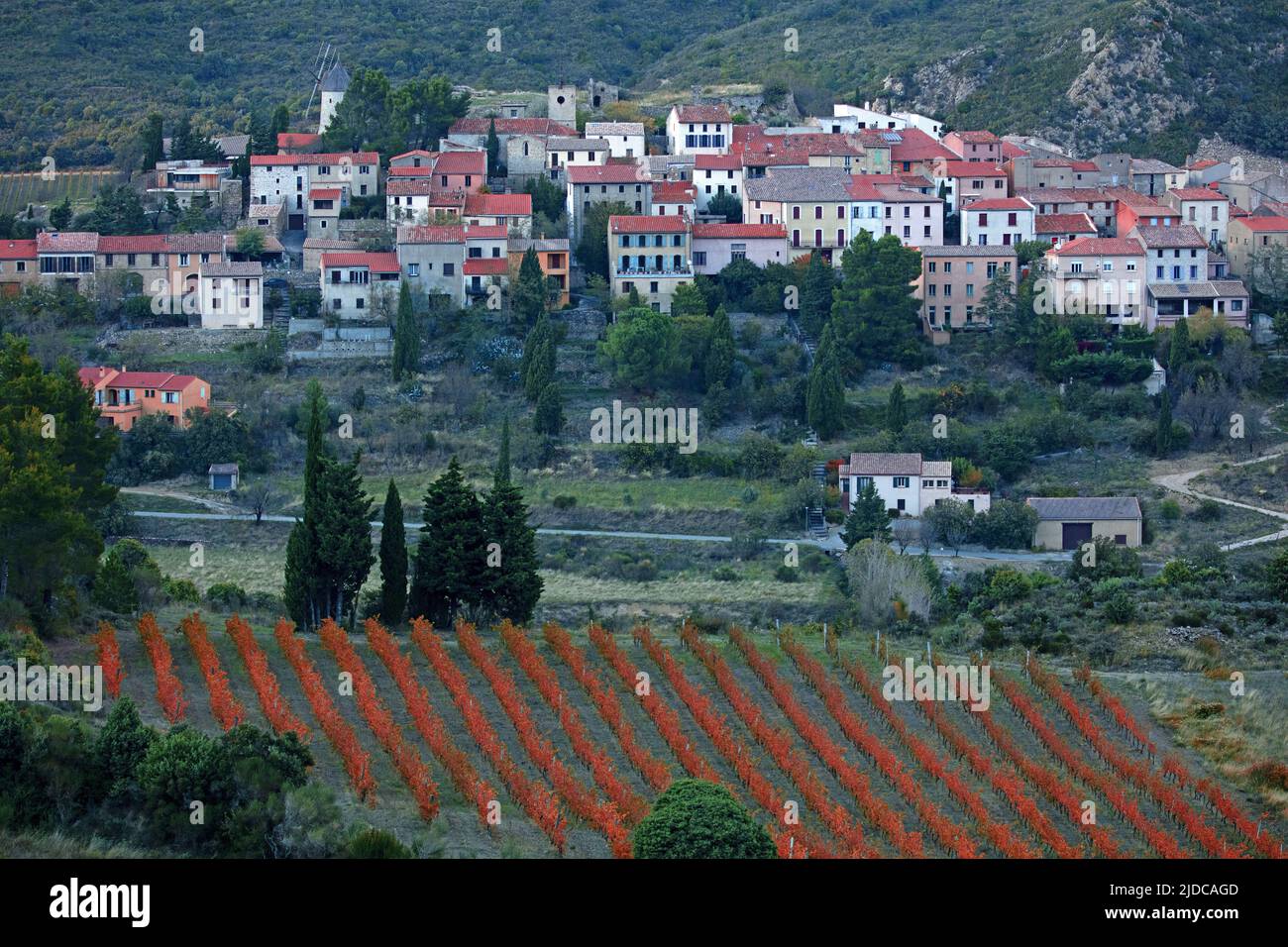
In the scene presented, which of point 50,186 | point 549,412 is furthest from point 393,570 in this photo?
point 50,186

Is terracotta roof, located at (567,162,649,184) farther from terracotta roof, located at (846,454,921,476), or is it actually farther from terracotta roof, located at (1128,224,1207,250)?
terracotta roof, located at (846,454,921,476)

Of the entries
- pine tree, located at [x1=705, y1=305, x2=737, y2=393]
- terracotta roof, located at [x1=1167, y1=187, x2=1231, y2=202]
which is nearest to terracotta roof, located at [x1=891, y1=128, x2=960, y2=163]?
terracotta roof, located at [x1=1167, y1=187, x2=1231, y2=202]

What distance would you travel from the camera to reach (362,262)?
187 ft

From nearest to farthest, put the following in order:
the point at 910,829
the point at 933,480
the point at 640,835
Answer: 1. the point at 640,835
2. the point at 910,829
3. the point at 933,480

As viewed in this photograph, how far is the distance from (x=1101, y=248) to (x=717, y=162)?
1113 cm

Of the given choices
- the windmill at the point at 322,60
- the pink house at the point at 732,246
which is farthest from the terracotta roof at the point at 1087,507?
the windmill at the point at 322,60

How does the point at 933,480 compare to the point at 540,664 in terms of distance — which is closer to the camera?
the point at 540,664

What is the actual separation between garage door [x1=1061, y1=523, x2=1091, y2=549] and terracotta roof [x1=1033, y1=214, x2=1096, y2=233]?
1528 centimetres

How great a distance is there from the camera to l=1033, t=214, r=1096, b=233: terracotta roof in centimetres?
6109

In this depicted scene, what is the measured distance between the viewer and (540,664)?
3362 cm

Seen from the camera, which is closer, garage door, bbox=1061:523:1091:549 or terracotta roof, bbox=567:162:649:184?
garage door, bbox=1061:523:1091:549
